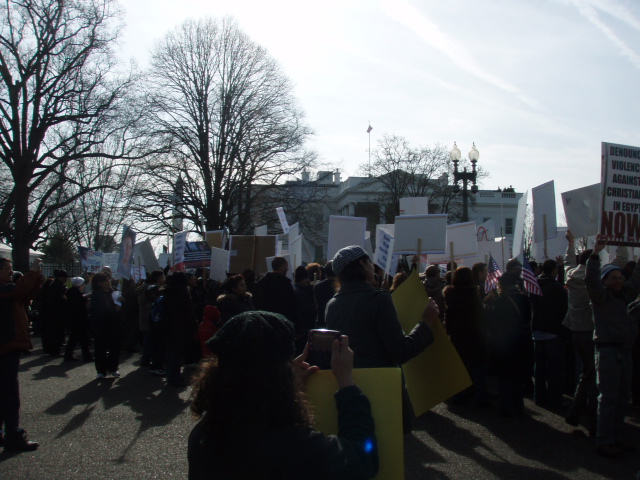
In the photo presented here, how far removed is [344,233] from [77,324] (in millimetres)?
5967

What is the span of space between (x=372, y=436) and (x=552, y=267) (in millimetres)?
6431

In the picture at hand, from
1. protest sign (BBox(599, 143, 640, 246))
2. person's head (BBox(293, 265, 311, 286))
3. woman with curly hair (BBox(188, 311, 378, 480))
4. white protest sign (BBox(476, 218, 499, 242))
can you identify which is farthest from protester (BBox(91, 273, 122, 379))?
white protest sign (BBox(476, 218, 499, 242))

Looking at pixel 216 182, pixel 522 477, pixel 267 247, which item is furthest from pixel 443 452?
pixel 216 182

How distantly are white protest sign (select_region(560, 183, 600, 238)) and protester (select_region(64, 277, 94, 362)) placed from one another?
9.50 m

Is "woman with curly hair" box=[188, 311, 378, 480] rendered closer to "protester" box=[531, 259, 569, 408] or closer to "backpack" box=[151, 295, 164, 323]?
"protester" box=[531, 259, 569, 408]

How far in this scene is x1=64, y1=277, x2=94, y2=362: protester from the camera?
43.8 ft

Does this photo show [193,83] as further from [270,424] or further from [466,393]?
[270,424]

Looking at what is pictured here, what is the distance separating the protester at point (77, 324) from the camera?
13.3 meters

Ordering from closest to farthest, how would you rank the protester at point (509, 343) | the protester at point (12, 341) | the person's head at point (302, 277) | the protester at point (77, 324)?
1. the protester at point (12, 341)
2. the protester at point (509, 343)
3. the person's head at point (302, 277)
4. the protester at point (77, 324)

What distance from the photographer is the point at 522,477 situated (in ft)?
17.3

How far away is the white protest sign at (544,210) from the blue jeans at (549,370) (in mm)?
2944

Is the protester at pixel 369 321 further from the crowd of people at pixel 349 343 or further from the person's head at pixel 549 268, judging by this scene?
the person's head at pixel 549 268

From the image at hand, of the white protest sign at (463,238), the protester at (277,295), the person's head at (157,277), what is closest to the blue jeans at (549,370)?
the protester at (277,295)

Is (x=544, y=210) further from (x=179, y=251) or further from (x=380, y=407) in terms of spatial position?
(x=179, y=251)
